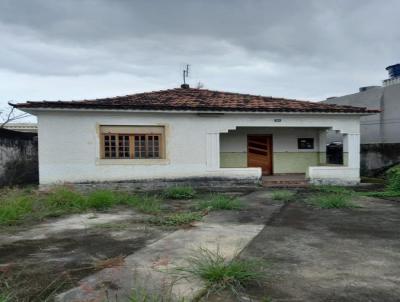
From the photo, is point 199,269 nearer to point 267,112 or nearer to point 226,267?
point 226,267

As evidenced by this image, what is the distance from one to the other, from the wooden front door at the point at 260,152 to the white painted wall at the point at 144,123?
1.92 metres

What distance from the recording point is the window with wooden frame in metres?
12.5

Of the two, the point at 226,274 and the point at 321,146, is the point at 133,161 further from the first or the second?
the point at 226,274

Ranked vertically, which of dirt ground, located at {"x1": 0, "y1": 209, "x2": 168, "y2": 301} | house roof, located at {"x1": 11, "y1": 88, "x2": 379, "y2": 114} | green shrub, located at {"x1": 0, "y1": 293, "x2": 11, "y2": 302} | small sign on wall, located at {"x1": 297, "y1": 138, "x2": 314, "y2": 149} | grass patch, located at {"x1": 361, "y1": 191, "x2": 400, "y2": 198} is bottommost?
grass patch, located at {"x1": 361, "y1": 191, "x2": 400, "y2": 198}

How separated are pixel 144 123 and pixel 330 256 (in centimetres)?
901

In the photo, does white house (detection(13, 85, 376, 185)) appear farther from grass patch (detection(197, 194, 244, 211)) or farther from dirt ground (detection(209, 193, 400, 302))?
dirt ground (detection(209, 193, 400, 302))

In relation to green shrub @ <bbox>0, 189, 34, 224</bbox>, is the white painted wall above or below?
above

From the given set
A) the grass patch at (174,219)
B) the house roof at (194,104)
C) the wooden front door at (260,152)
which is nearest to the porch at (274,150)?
the wooden front door at (260,152)

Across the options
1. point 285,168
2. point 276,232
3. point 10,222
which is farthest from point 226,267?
point 285,168

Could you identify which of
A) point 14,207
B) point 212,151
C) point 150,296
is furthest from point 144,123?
point 150,296

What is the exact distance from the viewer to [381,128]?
655 inches

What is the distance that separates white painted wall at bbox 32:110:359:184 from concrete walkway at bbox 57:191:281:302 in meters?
5.55

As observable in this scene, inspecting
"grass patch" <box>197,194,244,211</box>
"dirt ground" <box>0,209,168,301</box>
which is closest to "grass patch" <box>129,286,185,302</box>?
"dirt ground" <box>0,209,168,301</box>

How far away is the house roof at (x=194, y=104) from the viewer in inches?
467
